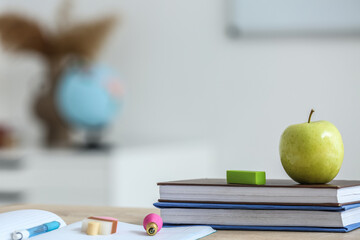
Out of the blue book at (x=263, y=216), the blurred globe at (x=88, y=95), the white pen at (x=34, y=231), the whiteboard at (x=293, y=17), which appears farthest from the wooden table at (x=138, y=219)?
the whiteboard at (x=293, y=17)

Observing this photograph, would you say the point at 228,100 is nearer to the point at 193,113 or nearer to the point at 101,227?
the point at 193,113

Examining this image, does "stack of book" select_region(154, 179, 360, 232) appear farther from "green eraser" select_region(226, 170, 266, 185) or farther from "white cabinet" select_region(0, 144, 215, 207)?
"white cabinet" select_region(0, 144, 215, 207)

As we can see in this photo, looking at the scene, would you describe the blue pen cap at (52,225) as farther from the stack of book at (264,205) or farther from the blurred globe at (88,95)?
the blurred globe at (88,95)

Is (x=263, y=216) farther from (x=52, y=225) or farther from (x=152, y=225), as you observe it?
(x=52, y=225)

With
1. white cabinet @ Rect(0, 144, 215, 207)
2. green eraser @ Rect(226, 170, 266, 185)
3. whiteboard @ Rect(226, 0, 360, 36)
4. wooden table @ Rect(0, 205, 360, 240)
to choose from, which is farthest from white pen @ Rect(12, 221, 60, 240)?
whiteboard @ Rect(226, 0, 360, 36)

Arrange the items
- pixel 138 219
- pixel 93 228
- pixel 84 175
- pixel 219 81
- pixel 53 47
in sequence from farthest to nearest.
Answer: pixel 219 81, pixel 53 47, pixel 84 175, pixel 138 219, pixel 93 228

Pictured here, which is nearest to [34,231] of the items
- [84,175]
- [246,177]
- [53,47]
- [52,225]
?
[52,225]

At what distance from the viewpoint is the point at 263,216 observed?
2.51 feet

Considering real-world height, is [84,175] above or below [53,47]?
below

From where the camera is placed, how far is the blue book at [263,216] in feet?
2.43

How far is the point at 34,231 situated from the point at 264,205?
11.0 inches

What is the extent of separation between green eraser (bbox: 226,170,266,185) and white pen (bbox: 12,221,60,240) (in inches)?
9.0

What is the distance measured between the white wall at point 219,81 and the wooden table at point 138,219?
5.04 ft

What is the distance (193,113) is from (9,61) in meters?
0.93
